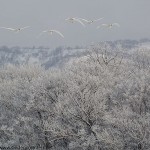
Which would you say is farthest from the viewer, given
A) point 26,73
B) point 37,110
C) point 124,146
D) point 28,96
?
point 26,73

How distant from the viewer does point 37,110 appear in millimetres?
85125

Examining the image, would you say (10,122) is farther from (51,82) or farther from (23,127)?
(51,82)

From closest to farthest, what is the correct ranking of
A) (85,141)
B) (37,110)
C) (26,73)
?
(85,141), (37,110), (26,73)

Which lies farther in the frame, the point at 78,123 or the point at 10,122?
the point at 10,122

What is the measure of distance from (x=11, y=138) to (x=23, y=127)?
4903 mm

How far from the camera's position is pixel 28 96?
9062 cm

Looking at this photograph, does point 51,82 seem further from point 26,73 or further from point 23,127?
point 26,73

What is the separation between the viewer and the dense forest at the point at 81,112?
195 ft

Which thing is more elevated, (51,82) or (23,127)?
(51,82)

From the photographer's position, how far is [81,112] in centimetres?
6644

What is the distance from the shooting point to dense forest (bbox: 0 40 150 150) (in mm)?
59531

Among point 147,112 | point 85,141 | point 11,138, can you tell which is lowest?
point 11,138

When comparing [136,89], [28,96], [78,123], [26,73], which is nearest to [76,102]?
[78,123]

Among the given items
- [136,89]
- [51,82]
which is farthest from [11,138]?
[136,89]
